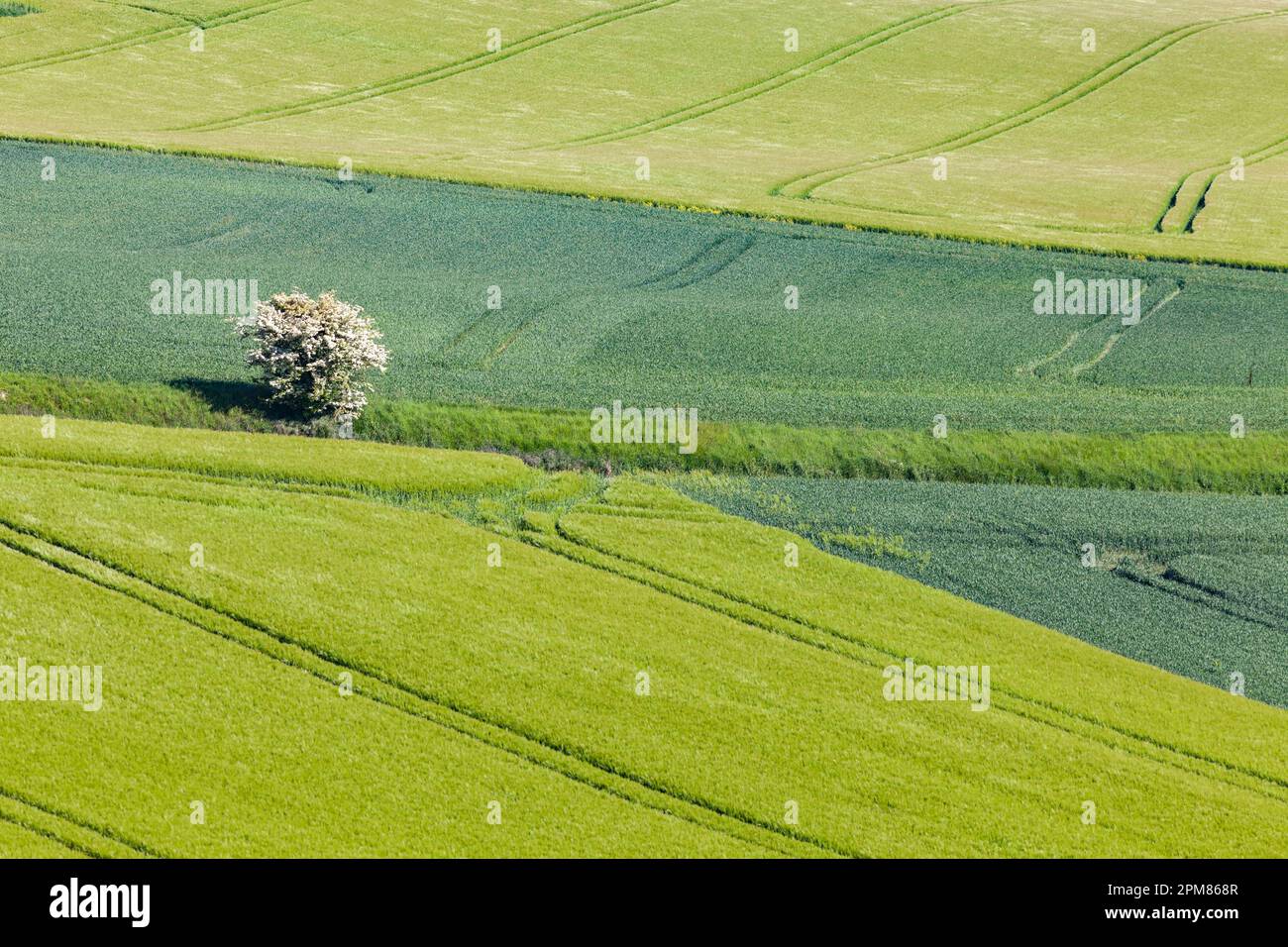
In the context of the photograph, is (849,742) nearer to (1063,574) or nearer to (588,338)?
(1063,574)

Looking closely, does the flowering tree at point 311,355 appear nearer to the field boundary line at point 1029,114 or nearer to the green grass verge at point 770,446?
the green grass verge at point 770,446

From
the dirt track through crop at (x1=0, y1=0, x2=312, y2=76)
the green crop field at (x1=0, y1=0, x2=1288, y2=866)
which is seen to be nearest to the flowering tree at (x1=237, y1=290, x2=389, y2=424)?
the green crop field at (x1=0, y1=0, x2=1288, y2=866)

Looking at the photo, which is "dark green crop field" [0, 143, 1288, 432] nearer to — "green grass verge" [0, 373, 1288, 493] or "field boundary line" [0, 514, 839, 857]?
"green grass verge" [0, 373, 1288, 493]

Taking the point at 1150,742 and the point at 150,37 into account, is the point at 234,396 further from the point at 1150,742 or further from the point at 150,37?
the point at 150,37

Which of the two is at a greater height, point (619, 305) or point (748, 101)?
point (748, 101)

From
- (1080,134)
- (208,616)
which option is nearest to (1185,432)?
(208,616)

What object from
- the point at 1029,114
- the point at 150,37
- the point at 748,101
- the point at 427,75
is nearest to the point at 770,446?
the point at 748,101

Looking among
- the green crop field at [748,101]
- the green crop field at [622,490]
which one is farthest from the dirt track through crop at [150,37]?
the green crop field at [622,490]
